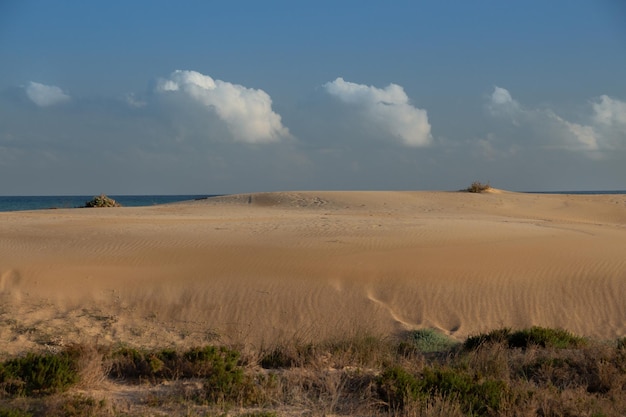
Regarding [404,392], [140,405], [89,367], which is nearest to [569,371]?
[404,392]

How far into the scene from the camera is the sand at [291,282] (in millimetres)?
11195

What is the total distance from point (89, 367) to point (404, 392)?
9.97ft

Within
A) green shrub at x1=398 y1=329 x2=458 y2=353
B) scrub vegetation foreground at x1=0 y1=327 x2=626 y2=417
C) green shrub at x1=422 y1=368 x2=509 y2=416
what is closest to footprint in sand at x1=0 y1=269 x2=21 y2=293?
scrub vegetation foreground at x1=0 y1=327 x2=626 y2=417

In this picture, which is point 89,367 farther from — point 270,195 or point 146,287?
point 270,195

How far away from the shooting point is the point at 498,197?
35.2 m

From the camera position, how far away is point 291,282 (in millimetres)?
13312

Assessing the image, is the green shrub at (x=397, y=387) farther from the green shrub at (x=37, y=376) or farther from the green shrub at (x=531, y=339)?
the green shrub at (x=37, y=376)

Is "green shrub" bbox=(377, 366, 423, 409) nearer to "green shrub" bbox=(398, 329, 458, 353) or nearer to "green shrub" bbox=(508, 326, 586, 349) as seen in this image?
"green shrub" bbox=(398, 329, 458, 353)

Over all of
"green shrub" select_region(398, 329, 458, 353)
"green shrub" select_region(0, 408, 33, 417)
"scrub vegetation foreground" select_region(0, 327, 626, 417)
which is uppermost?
"green shrub" select_region(0, 408, 33, 417)

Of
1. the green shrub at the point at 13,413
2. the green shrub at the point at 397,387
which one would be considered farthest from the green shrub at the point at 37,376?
the green shrub at the point at 397,387

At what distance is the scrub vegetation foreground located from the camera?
18.7 feet

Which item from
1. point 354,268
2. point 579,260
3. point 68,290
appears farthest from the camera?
point 579,260

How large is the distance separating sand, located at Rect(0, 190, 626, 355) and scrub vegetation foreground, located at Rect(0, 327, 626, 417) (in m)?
1.54

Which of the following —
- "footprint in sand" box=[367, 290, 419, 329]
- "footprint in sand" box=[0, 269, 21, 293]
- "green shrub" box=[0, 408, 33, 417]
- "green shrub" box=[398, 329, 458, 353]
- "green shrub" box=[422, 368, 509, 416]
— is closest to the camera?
"green shrub" box=[0, 408, 33, 417]
